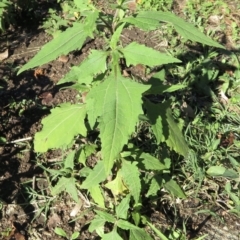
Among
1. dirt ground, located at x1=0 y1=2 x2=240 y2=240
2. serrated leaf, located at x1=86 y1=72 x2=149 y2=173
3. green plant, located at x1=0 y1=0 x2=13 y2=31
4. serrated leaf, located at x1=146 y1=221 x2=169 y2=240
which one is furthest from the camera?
green plant, located at x1=0 y1=0 x2=13 y2=31

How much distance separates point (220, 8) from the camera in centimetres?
491

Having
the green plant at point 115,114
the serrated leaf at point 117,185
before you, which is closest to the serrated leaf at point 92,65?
the green plant at point 115,114

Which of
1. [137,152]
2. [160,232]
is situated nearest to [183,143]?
[137,152]

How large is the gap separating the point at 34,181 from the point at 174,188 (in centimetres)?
104

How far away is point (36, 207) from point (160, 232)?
924mm

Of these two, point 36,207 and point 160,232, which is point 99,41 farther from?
point 160,232

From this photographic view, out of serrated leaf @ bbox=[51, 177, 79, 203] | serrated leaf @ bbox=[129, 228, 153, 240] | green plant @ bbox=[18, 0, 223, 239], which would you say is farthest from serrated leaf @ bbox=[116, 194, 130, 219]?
serrated leaf @ bbox=[51, 177, 79, 203]

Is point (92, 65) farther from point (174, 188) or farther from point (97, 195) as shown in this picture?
point (174, 188)

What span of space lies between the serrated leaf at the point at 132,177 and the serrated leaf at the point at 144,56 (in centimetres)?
71

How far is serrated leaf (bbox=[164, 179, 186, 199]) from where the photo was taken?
119 inches

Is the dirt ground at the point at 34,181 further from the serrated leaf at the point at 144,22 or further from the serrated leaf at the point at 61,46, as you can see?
the serrated leaf at the point at 144,22

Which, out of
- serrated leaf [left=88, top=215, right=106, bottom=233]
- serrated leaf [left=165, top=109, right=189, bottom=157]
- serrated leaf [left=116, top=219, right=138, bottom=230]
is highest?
serrated leaf [left=165, top=109, right=189, bottom=157]

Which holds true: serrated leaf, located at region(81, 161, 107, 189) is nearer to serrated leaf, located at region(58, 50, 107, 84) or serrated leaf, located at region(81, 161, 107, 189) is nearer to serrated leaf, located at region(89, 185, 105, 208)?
serrated leaf, located at region(89, 185, 105, 208)

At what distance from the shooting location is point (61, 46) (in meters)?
2.25
